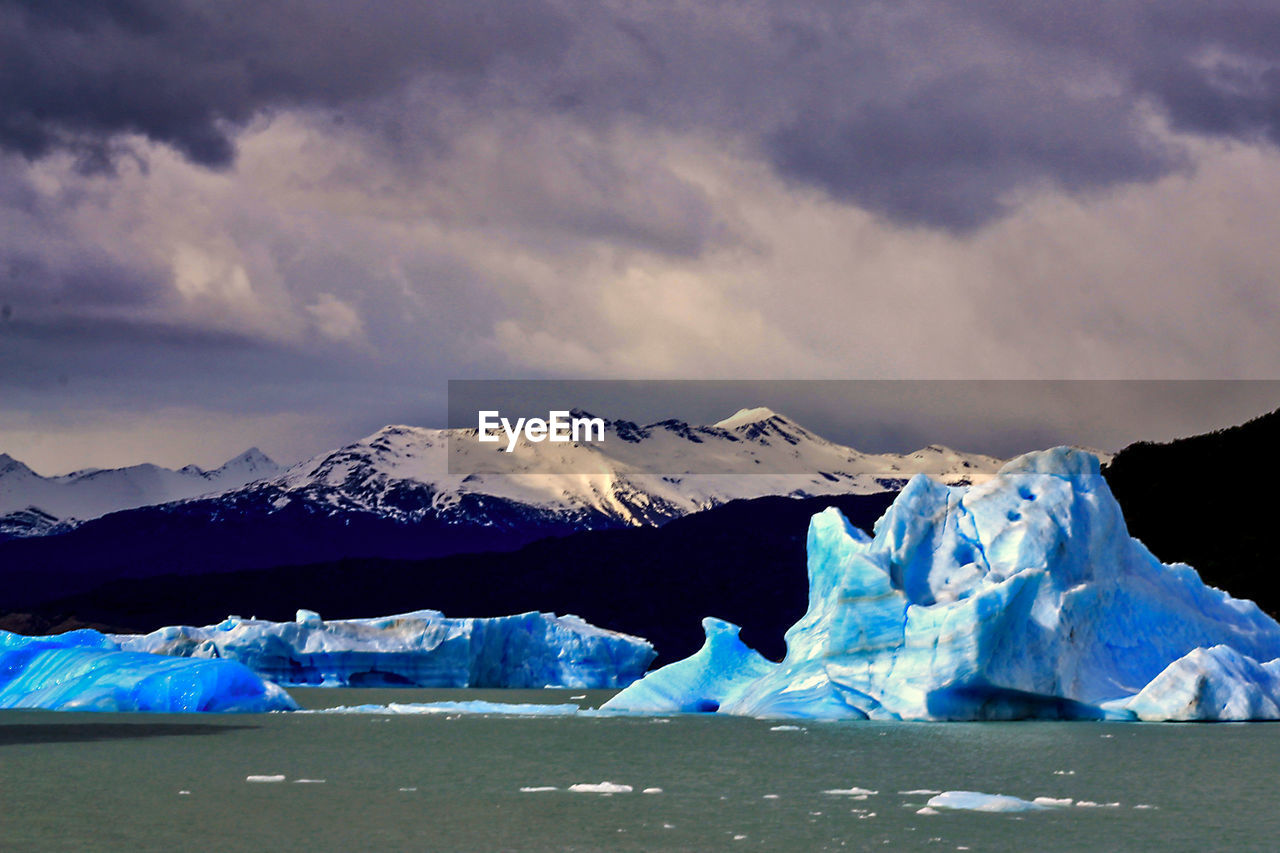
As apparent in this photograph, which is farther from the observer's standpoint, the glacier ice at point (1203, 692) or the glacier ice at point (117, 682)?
the glacier ice at point (117, 682)

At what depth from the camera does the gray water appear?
17562 mm

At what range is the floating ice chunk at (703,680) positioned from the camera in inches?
1762

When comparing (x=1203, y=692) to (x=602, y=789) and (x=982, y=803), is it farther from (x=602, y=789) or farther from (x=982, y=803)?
(x=602, y=789)

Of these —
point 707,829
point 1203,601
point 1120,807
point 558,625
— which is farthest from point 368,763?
point 558,625

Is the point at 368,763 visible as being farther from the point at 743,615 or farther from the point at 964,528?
the point at 743,615

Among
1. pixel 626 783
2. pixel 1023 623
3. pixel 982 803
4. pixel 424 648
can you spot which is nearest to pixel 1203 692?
pixel 1023 623

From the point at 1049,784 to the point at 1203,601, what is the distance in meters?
17.7

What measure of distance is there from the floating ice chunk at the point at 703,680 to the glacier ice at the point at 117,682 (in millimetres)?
10212

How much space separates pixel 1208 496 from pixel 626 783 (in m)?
62.3

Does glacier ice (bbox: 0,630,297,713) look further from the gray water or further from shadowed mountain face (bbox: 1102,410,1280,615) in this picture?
shadowed mountain face (bbox: 1102,410,1280,615)

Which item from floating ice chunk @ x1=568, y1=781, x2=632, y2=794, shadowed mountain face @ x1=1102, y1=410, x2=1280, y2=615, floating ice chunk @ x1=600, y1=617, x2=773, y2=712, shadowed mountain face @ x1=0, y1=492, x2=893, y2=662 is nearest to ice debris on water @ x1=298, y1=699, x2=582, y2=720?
floating ice chunk @ x1=600, y1=617, x2=773, y2=712

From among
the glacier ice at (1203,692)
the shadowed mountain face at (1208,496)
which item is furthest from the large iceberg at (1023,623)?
the shadowed mountain face at (1208,496)

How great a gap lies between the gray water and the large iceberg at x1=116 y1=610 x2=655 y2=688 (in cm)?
3270

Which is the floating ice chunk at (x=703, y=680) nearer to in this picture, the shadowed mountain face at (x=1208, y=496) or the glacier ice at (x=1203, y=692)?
the glacier ice at (x=1203, y=692)
